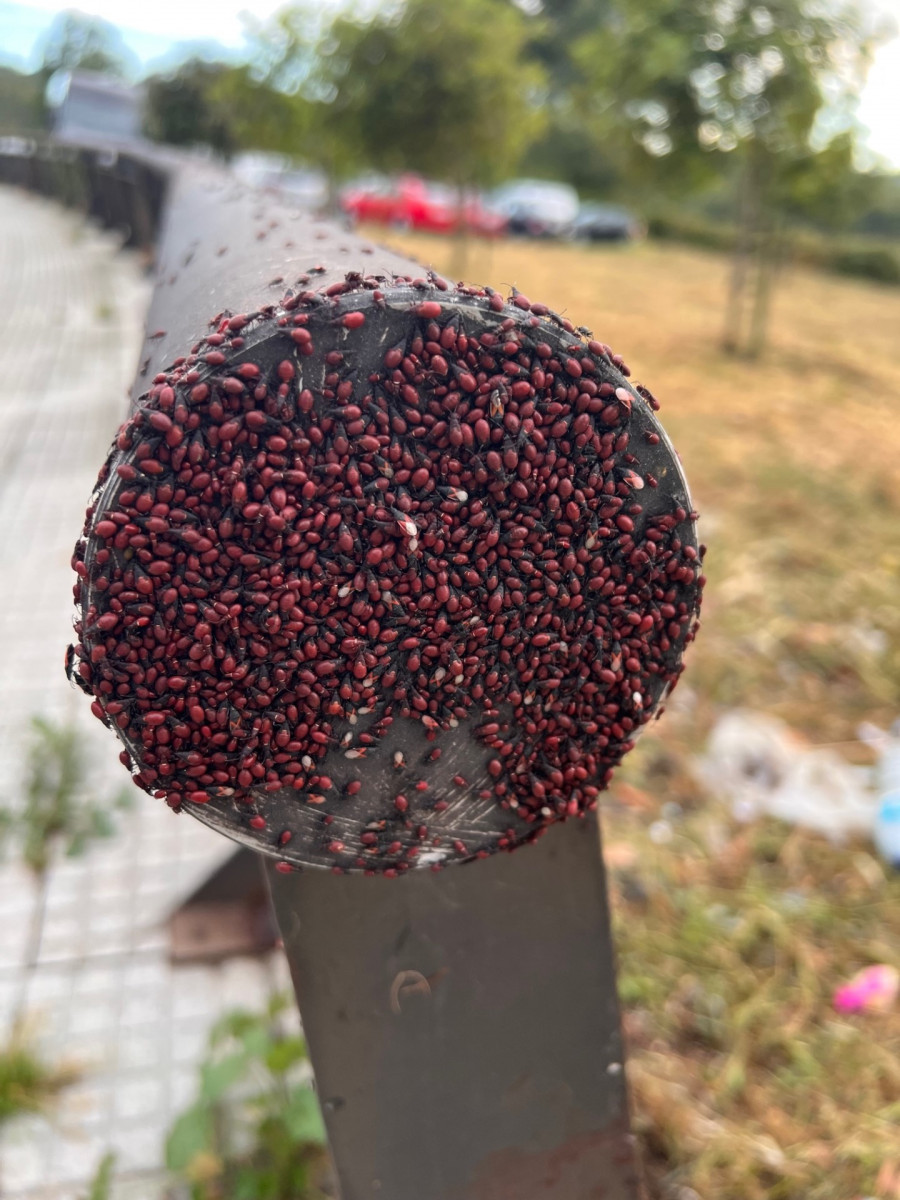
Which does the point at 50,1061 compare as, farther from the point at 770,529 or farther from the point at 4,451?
the point at 4,451

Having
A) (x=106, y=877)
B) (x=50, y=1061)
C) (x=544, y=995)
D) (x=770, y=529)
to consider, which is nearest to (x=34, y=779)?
(x=106, y=877)

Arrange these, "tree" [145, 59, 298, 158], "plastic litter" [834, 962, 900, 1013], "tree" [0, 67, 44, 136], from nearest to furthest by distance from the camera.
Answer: "plastic litter" [834, 962, 900, 1013] → "tree" [145, 59, 298, 158] → "tree" [0, 67, 44, 136]

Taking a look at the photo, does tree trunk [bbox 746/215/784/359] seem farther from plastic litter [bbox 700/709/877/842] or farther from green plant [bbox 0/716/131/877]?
green plant [bbox 0/716/131/877]

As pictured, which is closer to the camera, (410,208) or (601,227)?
(410,208)

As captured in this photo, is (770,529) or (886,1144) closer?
(886,1144)

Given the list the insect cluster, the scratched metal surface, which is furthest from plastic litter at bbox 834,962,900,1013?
the insect cluster

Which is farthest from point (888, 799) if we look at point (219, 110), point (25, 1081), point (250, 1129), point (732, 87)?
point (219, 110)

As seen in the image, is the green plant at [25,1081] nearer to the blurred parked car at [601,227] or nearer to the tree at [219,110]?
the tree at [219,110]

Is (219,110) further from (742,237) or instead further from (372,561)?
(372,561)
